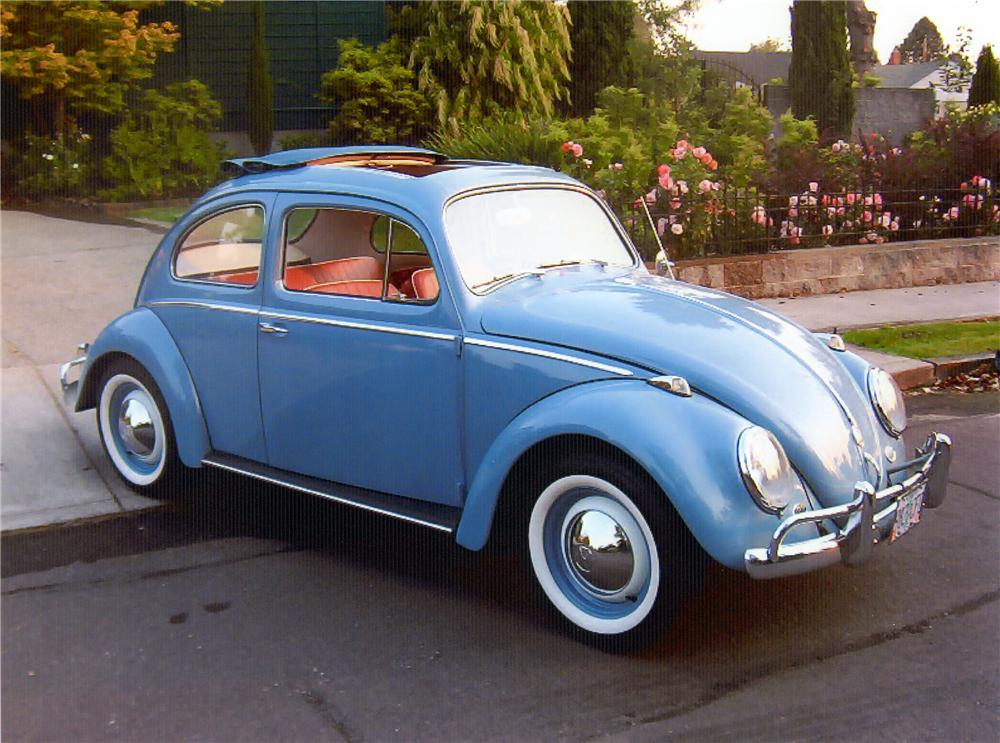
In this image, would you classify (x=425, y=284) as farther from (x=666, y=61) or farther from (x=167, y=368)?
(x=666, y=61)

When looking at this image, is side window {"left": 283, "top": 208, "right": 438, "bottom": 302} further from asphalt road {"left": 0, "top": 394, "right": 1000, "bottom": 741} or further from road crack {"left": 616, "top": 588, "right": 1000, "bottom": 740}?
road crack {"left": 616, "top": 588, "right": 1000, "bottom": 740}

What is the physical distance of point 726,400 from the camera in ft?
13.2

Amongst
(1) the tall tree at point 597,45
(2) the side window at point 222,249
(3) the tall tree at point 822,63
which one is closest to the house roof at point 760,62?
(3) the tall tree at point 822,63

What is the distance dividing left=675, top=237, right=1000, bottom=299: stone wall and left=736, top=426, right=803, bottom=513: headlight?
697 centimetres

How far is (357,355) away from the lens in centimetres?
479

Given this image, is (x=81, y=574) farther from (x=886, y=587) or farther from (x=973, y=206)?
(x=973, y=206)

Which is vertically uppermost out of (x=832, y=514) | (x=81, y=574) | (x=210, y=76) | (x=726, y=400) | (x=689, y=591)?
(x=210, y=76)

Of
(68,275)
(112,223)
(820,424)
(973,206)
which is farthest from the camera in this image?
(112,223)

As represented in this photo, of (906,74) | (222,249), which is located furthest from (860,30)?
(222,249)

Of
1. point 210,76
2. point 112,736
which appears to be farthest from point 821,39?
point 112,736

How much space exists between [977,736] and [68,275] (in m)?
9.46

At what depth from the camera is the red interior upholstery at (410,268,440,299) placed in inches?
185

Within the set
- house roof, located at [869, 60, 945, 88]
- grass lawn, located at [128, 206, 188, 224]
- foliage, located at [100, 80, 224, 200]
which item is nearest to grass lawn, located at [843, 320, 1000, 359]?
grass lawn, located at [128, 206, 188, 224]

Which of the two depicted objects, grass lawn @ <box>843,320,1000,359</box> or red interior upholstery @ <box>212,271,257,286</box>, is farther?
grass lawn @ <box>843,320,1000,359</box>
